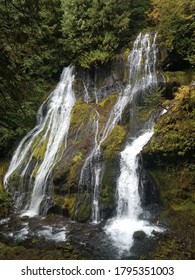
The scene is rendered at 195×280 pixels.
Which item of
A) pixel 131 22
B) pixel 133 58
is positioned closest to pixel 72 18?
pixel 131 22

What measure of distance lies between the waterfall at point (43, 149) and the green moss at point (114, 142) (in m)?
1.95

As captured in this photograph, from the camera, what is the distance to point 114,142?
36.8 feet

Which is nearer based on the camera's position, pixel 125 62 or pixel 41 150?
pixel 41 150

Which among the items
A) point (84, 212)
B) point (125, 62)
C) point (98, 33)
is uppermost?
point (98, 33)

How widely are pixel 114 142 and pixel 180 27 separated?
18.4 feet

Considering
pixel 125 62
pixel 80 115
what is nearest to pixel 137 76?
pixel 125 62

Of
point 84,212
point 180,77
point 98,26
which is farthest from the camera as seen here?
point 98,26

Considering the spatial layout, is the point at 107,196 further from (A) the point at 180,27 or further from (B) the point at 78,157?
(A) the point at 180,27

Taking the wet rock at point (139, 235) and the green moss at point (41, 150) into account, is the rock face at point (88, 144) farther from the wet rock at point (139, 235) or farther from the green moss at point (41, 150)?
the wet rock at point (139, 235)

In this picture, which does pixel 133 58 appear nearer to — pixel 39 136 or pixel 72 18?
pixel 72 18

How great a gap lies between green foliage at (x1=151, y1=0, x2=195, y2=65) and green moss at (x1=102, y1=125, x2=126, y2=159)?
3978 mm

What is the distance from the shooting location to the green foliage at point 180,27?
12625 millimetres

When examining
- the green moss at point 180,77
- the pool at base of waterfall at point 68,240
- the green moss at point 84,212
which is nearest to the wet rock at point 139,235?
the pool at base of waterfall at point 68,240

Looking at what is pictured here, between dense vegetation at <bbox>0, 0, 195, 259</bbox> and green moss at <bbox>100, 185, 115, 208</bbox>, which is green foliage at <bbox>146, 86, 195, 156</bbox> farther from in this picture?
green moss at <bbox>100, 185, 115, 208</bbox>
